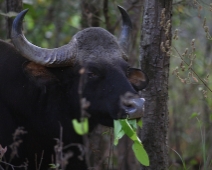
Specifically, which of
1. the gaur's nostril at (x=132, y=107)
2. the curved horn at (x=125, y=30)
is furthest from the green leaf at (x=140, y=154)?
the curved horn at (x=125, y=30)

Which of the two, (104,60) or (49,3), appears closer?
(104,60)

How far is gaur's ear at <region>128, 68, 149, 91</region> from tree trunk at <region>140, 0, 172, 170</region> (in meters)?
0.15

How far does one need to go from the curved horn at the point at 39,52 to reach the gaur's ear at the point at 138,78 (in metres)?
0.65

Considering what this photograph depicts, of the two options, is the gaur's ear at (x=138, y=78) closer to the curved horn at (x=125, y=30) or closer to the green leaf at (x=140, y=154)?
the curved horn at (x=125, y=30)

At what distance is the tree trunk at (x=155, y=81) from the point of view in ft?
20.3

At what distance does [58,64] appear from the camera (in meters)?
6.14

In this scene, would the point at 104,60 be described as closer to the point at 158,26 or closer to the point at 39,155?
the point at 158,26

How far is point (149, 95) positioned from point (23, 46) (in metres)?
1.49

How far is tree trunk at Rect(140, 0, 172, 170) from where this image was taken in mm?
6180

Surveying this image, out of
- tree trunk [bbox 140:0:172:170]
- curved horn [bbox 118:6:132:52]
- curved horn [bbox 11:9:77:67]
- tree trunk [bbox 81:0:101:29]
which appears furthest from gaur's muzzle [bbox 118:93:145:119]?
tree trunk [bbox 81:0:101:29]

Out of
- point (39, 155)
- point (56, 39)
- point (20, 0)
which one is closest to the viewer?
point (39, 155)

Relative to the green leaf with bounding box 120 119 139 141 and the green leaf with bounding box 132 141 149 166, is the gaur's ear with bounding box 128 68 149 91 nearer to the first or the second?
the green leaf with bounding box 120 119 139 141

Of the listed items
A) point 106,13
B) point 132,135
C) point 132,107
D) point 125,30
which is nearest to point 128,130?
point 132,135

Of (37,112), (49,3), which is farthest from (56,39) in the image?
(37,112)
